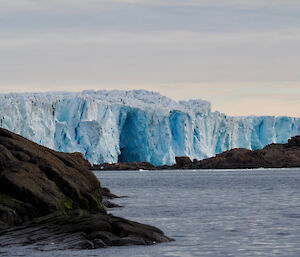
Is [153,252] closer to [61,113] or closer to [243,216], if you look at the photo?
[243,216]

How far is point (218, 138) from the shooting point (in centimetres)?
11706

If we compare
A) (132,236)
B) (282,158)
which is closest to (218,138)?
(282,158)

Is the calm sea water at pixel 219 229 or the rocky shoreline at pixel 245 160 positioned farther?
the rocky shoreline at pixel 245 160

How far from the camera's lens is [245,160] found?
11794cm

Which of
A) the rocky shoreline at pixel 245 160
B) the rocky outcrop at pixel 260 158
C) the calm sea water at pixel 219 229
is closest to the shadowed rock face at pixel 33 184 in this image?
A: the calm sea water at pixel 219 229

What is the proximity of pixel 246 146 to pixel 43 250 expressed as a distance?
112 meters

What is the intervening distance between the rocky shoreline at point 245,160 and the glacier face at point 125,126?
6.29 ft

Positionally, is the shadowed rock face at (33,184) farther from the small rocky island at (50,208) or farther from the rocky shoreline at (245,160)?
the rocky shoreline at (245,160)

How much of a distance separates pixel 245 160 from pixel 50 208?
331 ft

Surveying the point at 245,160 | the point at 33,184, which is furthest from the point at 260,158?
the point at 33,184

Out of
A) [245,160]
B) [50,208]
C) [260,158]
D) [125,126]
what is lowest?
[50,208]

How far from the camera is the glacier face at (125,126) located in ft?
296

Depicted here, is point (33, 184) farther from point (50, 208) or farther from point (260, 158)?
point (260, 158)

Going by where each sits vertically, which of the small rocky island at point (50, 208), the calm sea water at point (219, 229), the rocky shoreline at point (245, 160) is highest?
the rocky shoreline at point (245, 160)
